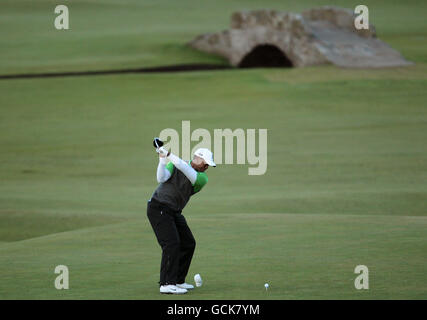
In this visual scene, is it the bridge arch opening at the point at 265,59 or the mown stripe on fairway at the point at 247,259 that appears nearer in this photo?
the mown stripe on fairway at the point at 247,259

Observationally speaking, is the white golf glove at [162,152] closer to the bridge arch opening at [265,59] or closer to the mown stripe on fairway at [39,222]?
the mown stripe on fairway at [39,222]

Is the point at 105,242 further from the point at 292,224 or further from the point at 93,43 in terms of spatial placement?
the point at 93,43

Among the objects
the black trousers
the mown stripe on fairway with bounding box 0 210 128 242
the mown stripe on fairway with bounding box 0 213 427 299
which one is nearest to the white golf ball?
the mown stripe on fairway with bounding box 0 213 427 299

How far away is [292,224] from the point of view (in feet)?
58.1

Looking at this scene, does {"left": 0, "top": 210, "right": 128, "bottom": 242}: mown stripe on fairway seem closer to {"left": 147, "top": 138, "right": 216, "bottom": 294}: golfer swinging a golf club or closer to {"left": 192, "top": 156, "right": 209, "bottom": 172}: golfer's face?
{"left": 147, "top": 138, "right": 216, "bottom": 294}: golfer swinging a golf club

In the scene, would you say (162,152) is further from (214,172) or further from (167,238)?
(214,172)

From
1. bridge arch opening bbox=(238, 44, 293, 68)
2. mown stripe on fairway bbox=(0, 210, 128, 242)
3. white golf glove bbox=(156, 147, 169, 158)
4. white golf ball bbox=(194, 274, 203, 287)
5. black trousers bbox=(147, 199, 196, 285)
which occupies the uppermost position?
bridge arch opening bbox=(238, 44, 293, 68)

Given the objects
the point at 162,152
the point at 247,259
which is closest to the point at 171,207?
the point at 162,152

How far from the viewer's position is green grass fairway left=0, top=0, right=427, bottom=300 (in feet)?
41.5

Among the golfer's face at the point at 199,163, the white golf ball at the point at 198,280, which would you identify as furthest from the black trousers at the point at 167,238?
the golfer's face at the point at 199,163

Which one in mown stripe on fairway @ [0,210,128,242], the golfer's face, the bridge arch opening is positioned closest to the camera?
the golfer's face

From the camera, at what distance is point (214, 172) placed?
31047 millimetres

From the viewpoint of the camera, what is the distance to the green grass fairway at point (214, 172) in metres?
12.6

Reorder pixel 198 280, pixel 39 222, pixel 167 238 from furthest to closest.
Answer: pixel 39 222 < pixel 198 280 < pixel 167 238
